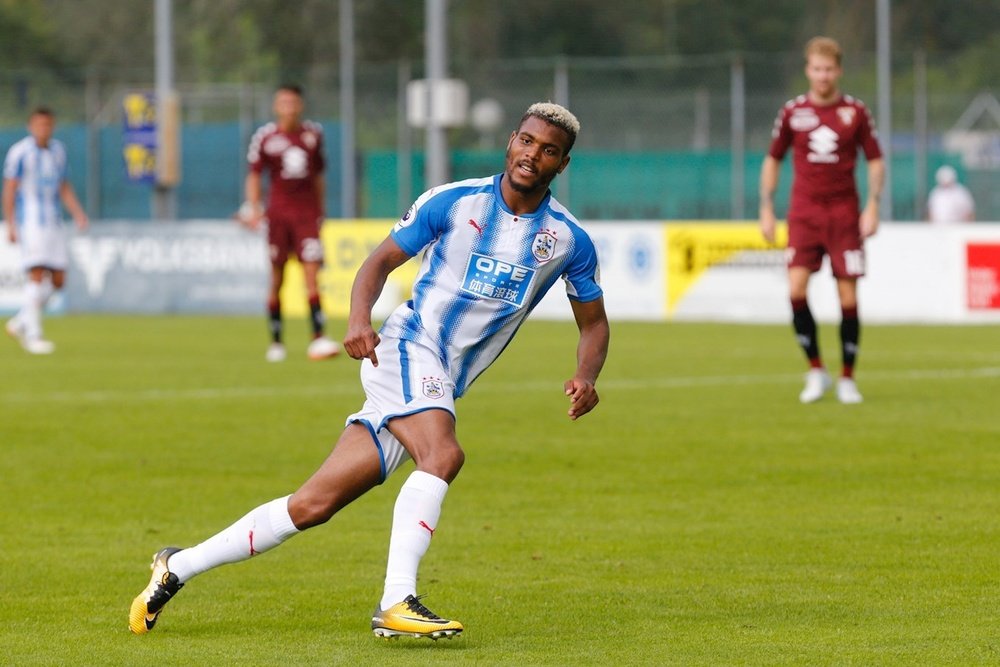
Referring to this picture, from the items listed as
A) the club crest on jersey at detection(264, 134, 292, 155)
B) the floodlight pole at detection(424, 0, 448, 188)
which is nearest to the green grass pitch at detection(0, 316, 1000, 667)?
the club crest on jersey at detection(264, 134, 292, 155)

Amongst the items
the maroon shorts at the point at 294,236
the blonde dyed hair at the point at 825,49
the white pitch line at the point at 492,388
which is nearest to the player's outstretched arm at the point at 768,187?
the blonde dyed hair at the point at 825,49

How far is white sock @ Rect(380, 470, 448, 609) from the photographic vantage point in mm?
6043

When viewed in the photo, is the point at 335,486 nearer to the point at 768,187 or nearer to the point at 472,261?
the point at 472,261

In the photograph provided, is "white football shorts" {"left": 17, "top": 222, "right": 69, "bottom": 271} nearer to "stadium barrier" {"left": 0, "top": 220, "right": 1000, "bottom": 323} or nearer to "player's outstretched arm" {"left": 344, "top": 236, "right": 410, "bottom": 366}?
"stadium barrier" {"left": 0, "top": 220, "right": 1000, "bottom": 323}

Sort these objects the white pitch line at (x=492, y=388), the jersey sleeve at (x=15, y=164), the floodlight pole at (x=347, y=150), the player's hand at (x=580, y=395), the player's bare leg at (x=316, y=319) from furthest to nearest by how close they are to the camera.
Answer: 1. the floodlight pole at (x=347, y=150)
2. the jersey sleeve at (x=15, y=164)
3. the player's bare leg at (x=316, y=319)
4. the white pitch line at (x=492, y=388)
5. the player's hand at (x=580, y=395)

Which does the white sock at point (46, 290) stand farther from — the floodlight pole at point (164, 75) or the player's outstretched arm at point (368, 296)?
the player's outstretched arm at point (368, 296)

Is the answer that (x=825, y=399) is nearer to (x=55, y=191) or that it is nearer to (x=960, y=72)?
(x=55, y=191)

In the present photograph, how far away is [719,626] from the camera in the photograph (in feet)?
20.9

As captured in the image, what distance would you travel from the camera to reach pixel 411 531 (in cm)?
610

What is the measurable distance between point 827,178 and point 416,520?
7994 mm

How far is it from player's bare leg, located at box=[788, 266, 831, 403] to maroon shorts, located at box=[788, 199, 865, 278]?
0.27 feet

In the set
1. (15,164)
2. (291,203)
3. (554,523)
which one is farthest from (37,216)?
(554,523)

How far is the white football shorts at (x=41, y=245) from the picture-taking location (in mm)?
20234

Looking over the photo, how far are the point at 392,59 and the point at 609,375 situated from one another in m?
42.0
